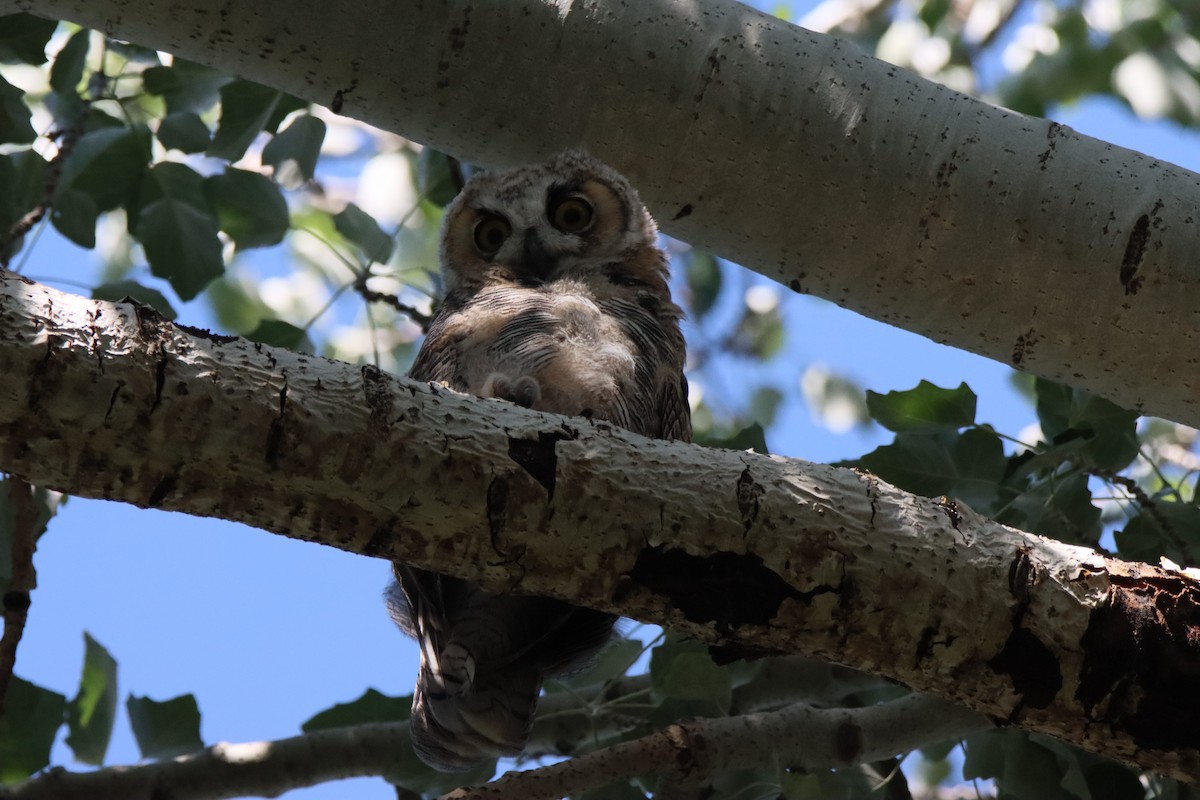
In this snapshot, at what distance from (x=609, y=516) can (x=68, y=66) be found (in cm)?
201

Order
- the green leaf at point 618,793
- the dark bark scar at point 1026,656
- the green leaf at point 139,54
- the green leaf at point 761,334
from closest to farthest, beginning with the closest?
the dark bark scar at point 1026,656 → the green leaf at point 618,793 → the green leaf at point 139,54 → the green leaf at point 761,334

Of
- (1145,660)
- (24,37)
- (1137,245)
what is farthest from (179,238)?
(1145,660)

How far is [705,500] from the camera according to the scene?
139 centimetres

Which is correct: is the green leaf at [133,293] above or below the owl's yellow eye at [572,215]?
below

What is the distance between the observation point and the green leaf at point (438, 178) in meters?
3.22

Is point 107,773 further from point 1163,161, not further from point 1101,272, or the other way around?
point 1163,161

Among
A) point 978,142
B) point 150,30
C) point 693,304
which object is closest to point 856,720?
point 978,142

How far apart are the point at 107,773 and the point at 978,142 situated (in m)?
1.98

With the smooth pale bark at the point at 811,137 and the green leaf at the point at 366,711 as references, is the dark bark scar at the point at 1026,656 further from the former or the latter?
the green leaf at the point at 366,711

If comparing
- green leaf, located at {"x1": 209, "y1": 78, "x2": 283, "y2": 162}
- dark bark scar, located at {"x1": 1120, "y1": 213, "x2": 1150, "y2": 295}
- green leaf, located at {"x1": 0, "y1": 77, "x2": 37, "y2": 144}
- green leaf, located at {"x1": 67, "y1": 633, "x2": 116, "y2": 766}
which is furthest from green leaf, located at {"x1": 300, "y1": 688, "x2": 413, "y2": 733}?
dark bark scar, located at {"x1": 1120, "y1": 213, "x2": 1150, "y2": 295}

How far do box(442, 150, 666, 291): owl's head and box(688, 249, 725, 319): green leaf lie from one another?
1639mm

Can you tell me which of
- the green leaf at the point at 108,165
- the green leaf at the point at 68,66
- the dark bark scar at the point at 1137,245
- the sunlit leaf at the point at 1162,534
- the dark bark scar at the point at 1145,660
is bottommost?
the dark bark scar at the point at 1145,660

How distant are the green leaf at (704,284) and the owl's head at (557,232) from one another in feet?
5.38

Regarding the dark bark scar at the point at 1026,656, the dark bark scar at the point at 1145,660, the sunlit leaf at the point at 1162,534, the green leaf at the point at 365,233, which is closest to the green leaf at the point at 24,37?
the green leaf at the point at 365,233
